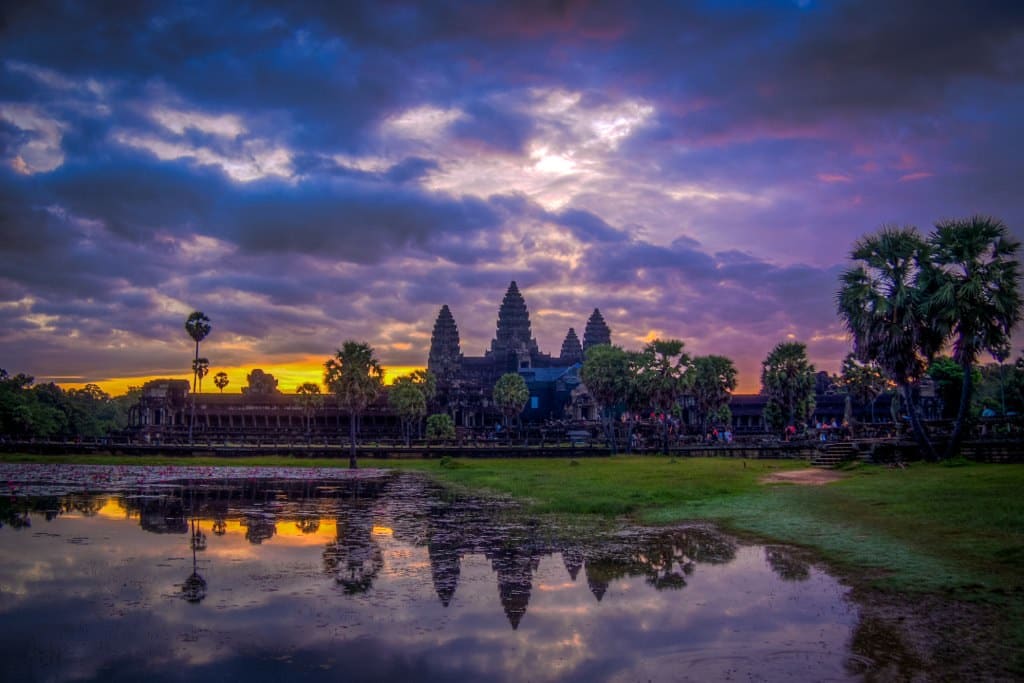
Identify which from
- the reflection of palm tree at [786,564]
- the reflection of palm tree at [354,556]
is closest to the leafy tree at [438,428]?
the reflection of palm tree at [354,556]

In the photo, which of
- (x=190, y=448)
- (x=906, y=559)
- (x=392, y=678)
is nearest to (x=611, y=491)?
(x=906, y=559)

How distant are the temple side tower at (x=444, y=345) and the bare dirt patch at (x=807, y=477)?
123239 mm

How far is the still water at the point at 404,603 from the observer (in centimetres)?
1022

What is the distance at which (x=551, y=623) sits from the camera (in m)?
12.5

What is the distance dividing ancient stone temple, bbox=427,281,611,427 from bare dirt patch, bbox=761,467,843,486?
90.0m

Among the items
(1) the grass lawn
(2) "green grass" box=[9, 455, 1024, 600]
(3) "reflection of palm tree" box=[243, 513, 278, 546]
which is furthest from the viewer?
(3) "reflection of palm tree" box=[243, 513, 278, 546]

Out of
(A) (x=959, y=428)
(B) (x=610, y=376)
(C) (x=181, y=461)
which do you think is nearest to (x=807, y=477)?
(A) (x=959, y=428)

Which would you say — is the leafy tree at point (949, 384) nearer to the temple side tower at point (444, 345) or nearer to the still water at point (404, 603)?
the still water at point (404, 603)

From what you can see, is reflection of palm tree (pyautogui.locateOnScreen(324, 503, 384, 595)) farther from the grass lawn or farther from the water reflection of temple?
the grass lawn

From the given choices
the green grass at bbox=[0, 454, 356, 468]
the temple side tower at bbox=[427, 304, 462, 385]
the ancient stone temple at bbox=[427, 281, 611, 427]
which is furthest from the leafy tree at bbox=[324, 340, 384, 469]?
the temple side tower at bbox=[427, 304, 462, 385]

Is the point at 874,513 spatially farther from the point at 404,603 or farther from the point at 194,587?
the point at 194,587

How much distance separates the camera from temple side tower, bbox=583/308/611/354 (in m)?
172

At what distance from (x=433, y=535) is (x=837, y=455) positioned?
26.5 meters

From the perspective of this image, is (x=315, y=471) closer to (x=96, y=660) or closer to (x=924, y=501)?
(x=924, y=501)
